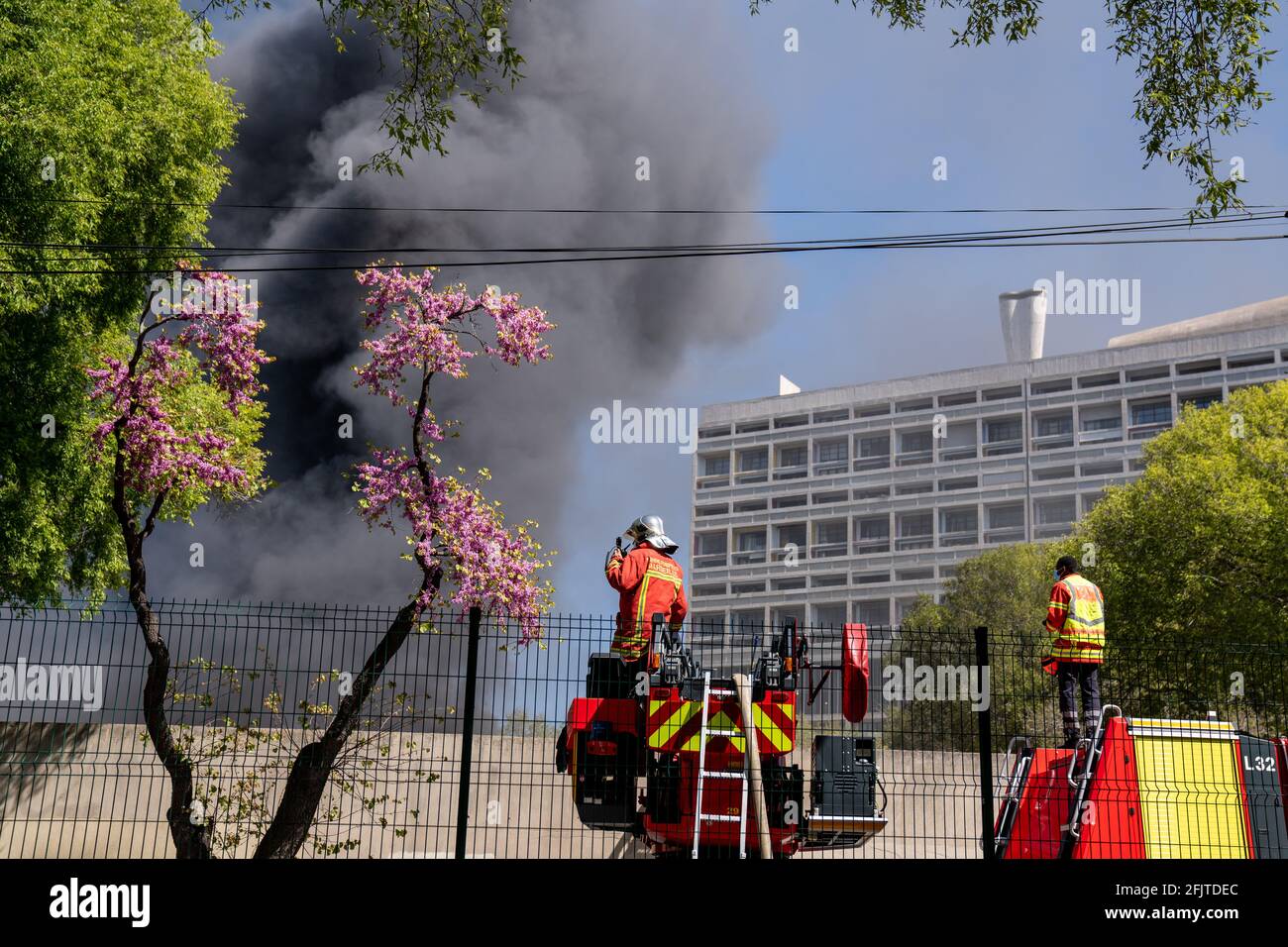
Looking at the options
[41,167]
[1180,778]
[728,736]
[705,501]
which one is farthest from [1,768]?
[705,501]

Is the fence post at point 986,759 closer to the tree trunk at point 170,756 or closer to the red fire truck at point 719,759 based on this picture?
the red fire truck at point 719,759

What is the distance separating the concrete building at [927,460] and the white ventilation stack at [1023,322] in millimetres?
164

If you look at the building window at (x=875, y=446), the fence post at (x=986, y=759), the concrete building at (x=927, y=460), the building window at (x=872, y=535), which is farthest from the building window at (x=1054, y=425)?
the fence post at (x=986, y=759)

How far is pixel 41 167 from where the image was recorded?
59.1ft

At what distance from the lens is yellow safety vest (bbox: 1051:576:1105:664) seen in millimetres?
11438

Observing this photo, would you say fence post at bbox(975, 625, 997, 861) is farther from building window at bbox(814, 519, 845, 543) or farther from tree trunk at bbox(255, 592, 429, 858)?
building window at bbox(814, 519, 845, 543)

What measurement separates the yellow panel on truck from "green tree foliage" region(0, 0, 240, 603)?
51.5 ft

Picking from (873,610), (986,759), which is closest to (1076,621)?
(986,759)

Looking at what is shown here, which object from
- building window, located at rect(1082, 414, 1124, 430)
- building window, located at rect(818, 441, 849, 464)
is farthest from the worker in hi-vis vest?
building window, located at rect(818, 441, 849, 464)

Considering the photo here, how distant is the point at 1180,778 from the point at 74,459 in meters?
16.3

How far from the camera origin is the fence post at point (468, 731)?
10039mm

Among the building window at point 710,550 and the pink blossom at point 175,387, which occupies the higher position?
the building window at point 710,550
